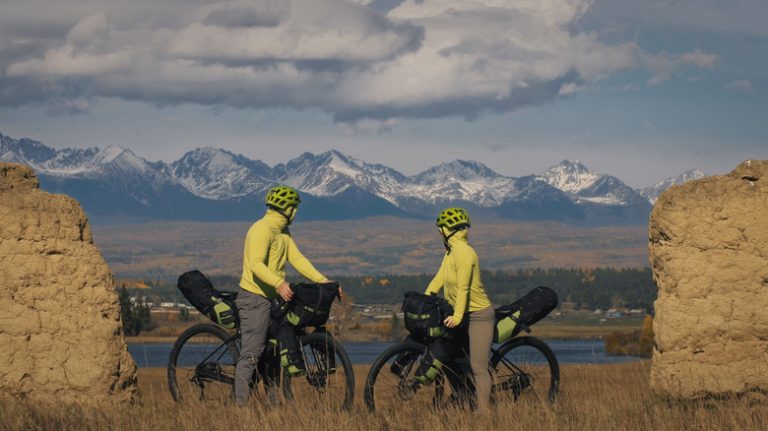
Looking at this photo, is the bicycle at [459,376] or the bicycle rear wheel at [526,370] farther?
the bicycle rear wheel at [526,370]

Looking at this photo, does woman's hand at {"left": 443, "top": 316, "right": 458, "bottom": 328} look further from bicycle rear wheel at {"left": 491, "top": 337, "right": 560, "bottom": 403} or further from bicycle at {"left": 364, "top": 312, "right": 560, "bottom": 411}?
bicycle rear wheel at {"left": 491, "top": 337, "right": 560, "bottom": 403}

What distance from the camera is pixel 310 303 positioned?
36.8 ft

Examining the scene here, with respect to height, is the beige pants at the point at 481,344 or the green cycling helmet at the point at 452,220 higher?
the green cycling helmet at the point at 452,220

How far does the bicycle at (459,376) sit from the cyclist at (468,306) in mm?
136

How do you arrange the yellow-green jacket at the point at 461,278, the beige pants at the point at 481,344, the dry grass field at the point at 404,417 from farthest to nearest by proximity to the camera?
1. the beige pants at the point at 481,344
2. the yellow-green jacket at the point at 461,278
3. the dry grass field at the point at 404,417

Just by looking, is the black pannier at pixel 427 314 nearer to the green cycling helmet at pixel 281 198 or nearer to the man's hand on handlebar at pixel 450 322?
the man's hand on handlebar at pixel 450 322

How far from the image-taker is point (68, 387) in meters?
11.8

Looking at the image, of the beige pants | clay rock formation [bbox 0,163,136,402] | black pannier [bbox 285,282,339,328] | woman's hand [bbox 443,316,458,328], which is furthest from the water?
black pannier [bbox 285,282,339,328]

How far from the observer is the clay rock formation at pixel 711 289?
40.1 ft

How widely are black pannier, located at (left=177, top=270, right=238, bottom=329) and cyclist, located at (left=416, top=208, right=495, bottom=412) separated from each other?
78.8 inches

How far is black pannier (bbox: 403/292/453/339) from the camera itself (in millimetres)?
11359

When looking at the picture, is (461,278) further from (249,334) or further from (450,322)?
(249,334)

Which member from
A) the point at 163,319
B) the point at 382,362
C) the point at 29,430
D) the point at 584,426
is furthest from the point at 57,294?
the point at 163,319

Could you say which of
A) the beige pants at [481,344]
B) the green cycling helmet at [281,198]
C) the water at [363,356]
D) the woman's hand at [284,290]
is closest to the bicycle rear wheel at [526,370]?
the beige pants at [481,344]
